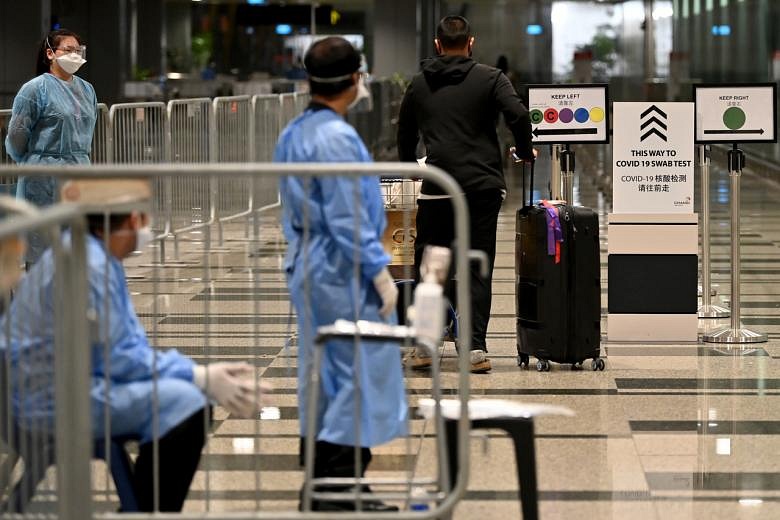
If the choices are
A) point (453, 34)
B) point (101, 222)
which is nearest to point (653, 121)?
point (453, 34)

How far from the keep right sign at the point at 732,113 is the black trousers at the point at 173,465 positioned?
471cm

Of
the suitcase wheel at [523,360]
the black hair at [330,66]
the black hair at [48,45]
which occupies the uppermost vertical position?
the black hair at [48,45]

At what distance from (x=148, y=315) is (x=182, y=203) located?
2495mm

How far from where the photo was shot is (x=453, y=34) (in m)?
7.18

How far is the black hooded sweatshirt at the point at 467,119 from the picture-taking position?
278 inches

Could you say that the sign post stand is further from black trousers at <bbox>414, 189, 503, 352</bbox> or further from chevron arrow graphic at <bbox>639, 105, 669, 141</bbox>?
black trousers at <bbox>414, 189, 503, 352</bbox>

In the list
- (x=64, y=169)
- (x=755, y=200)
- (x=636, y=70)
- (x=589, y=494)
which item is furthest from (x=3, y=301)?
(x=636, y=70)

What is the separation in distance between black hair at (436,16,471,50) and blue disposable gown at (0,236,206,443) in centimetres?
324

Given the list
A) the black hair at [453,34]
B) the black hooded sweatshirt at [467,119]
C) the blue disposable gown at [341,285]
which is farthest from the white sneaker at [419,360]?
the blue disposable gown at [341,285]

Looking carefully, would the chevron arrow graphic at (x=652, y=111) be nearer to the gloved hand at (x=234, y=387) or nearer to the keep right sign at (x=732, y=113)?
the keep right sign at (x=732, y=113)

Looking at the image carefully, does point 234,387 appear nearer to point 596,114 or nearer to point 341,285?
point 341,285

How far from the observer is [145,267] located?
11227 millimetres

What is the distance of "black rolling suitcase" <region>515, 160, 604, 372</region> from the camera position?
7168 millimetres

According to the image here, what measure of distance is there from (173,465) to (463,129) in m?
3.17
